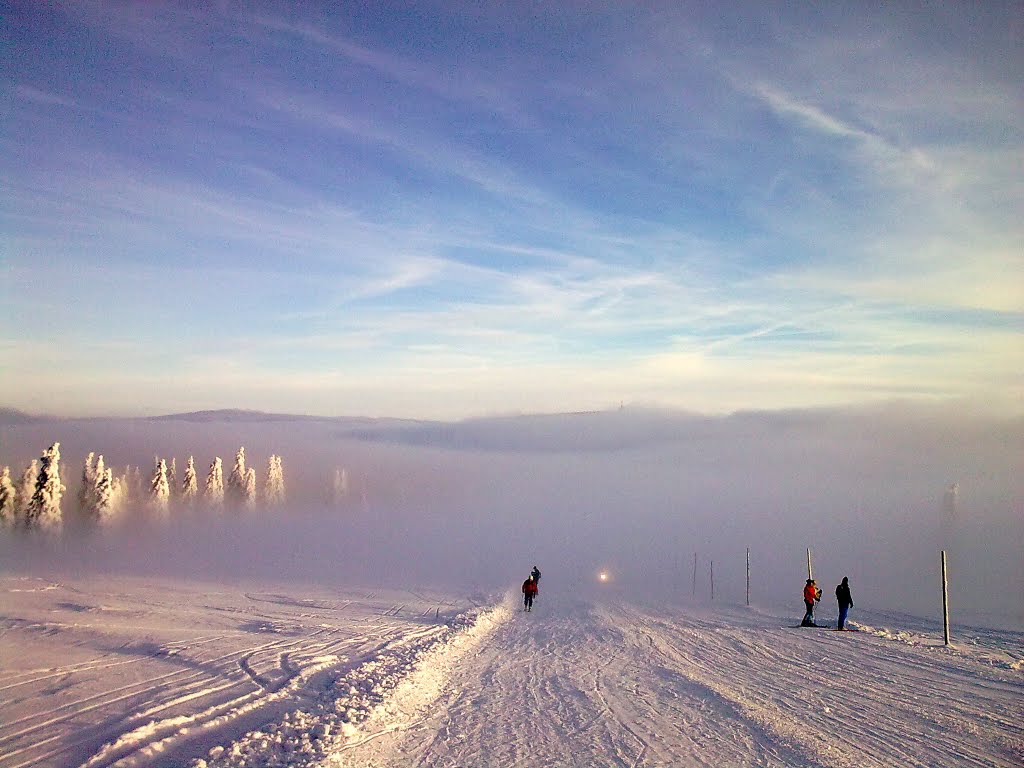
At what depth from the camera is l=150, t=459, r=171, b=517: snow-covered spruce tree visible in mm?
66625

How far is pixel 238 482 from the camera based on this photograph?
75000mm

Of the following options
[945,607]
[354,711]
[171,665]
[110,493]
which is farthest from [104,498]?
[945,607]

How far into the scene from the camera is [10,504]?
5512cm

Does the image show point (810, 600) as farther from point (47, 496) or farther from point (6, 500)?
point (6, 500)

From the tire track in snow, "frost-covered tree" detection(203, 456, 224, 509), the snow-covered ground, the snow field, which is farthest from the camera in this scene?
"frost-covered tree" detection(203, 456, 224, 509)

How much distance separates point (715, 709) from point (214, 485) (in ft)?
231

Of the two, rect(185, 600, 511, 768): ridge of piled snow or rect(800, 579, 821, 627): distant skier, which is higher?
rect(185, 600, 511, 768): ridge of piled snow

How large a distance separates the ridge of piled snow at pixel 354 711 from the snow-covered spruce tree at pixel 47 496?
Result: 5158 cm

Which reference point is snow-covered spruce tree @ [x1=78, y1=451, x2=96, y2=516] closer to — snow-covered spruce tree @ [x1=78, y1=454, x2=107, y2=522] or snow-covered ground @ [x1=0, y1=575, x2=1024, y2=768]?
snow-covered spruce tree @ [x1=78, y1=454, x2=107, y2=522]

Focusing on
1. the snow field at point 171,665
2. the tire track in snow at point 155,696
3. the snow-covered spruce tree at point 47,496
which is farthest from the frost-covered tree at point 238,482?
the tire track in snow at point 155,696

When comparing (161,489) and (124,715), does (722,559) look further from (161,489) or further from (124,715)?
(124,715)

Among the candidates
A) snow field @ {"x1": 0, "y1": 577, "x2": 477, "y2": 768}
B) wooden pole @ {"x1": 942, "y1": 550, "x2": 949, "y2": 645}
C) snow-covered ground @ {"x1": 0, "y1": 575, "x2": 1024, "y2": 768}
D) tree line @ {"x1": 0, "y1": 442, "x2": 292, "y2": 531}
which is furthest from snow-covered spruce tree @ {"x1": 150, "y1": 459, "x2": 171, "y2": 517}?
wooden pole @ {"x1": 942, "y1": 550, "x2": 949, "y2": 645}

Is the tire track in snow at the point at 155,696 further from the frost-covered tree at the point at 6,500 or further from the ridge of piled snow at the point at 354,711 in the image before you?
the frost-covered tree at the point at 6,500

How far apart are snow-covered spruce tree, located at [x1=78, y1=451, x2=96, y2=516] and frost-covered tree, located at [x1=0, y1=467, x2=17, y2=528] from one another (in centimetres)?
549
